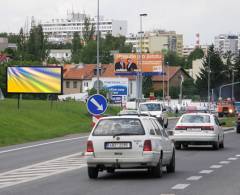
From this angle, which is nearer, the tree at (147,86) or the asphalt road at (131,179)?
the asphalt road at (131,179)

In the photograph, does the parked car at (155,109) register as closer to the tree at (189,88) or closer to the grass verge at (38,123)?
the grass verge at (38,123)

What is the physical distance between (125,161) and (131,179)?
0.46 m

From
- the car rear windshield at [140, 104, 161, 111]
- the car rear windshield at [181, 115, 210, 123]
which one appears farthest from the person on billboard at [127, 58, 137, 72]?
the car rear windshield at [181, 115, 210, 123]

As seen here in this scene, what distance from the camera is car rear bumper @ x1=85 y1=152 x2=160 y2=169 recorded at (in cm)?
1825

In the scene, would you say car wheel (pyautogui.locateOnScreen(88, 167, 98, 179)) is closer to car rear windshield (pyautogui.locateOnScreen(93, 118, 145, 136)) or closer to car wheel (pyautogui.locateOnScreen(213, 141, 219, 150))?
car rear windshield (pyautogui.locateOnScreen(93, 118, 145, 136))

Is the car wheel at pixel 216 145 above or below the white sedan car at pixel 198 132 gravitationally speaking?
below

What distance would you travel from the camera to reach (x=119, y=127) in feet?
61.6

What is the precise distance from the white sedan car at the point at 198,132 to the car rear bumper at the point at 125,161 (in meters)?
13.3

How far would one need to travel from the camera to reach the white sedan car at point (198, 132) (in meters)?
31.6

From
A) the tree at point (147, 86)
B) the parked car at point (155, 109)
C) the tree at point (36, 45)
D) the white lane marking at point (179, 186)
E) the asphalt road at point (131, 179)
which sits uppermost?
the tree at point (36, 45)

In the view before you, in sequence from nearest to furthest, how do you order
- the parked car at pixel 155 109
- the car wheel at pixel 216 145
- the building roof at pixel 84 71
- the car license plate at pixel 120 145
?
the car license plate at pixel 120 145 < the car wheel at pixel 216 145 < the parked car at pixel 155 109 < the building roof at pixel 84 71

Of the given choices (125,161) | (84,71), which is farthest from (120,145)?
(84,71)

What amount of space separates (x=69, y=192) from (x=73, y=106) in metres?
→ 62.9

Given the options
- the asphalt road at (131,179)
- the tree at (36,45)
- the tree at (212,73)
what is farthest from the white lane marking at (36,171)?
the tree at (36,45)
